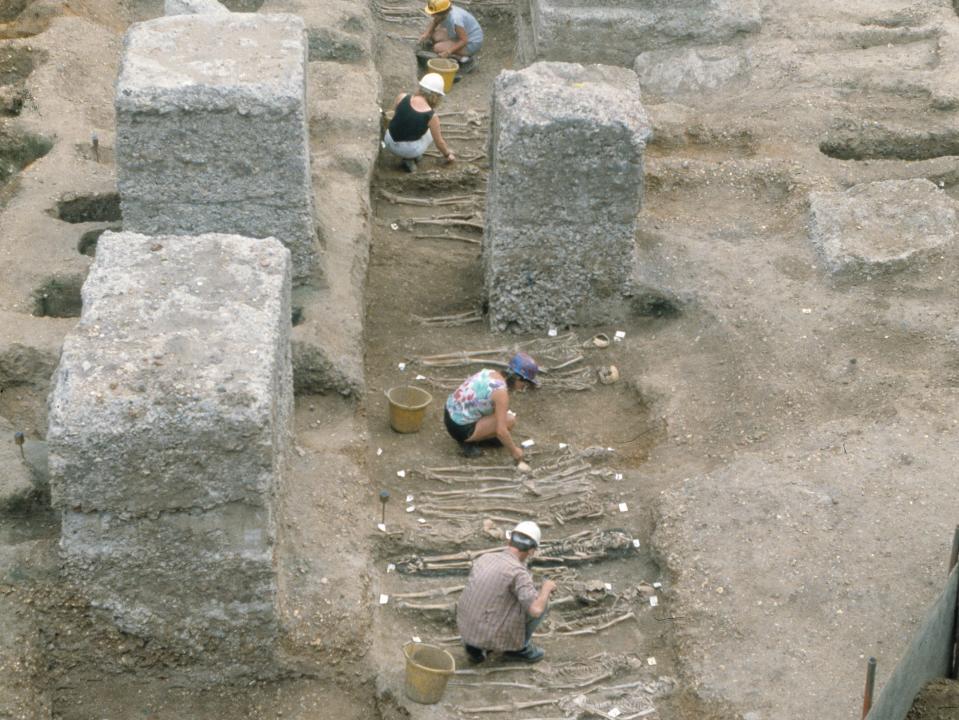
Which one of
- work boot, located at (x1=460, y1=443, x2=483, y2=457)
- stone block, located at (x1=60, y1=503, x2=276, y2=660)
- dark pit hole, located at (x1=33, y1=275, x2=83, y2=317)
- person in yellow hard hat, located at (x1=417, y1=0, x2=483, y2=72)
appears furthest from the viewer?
person in yellow hard hat, located at (x1=417, y1=0, x2=483, y2=72)

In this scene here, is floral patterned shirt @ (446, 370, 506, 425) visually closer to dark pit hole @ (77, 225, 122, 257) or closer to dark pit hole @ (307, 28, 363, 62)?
dark pit hole @ (77, 225, 122, 257)

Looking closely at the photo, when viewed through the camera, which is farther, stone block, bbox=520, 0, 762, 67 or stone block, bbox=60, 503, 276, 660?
stone block, bbox=520, 0, 762, 67

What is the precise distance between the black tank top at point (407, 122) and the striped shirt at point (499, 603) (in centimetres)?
599

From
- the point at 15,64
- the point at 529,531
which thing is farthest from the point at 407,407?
the point at 15,64

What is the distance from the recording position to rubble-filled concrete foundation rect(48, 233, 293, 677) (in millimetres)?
7078

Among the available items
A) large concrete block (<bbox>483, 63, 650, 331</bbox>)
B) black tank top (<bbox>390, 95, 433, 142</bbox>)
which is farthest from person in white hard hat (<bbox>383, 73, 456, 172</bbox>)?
large concrete block (<bbox>483, 63, 650, 331</bbox>)

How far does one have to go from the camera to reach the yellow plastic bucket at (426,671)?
7648 millimetres

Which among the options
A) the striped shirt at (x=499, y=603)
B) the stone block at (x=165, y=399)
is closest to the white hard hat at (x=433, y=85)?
the stone block at (x=165, y=399)

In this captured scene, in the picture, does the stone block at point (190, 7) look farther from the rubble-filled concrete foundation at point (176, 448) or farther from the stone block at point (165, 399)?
the stone block at point (165, 399)

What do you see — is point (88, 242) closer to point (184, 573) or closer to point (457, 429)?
point (457, 429)

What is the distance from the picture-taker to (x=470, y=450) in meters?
9.91

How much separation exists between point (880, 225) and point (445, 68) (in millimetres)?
5684

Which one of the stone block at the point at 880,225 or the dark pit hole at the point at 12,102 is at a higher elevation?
the stone block at the point at 880,225

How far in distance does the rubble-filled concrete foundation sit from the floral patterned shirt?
1.91m
